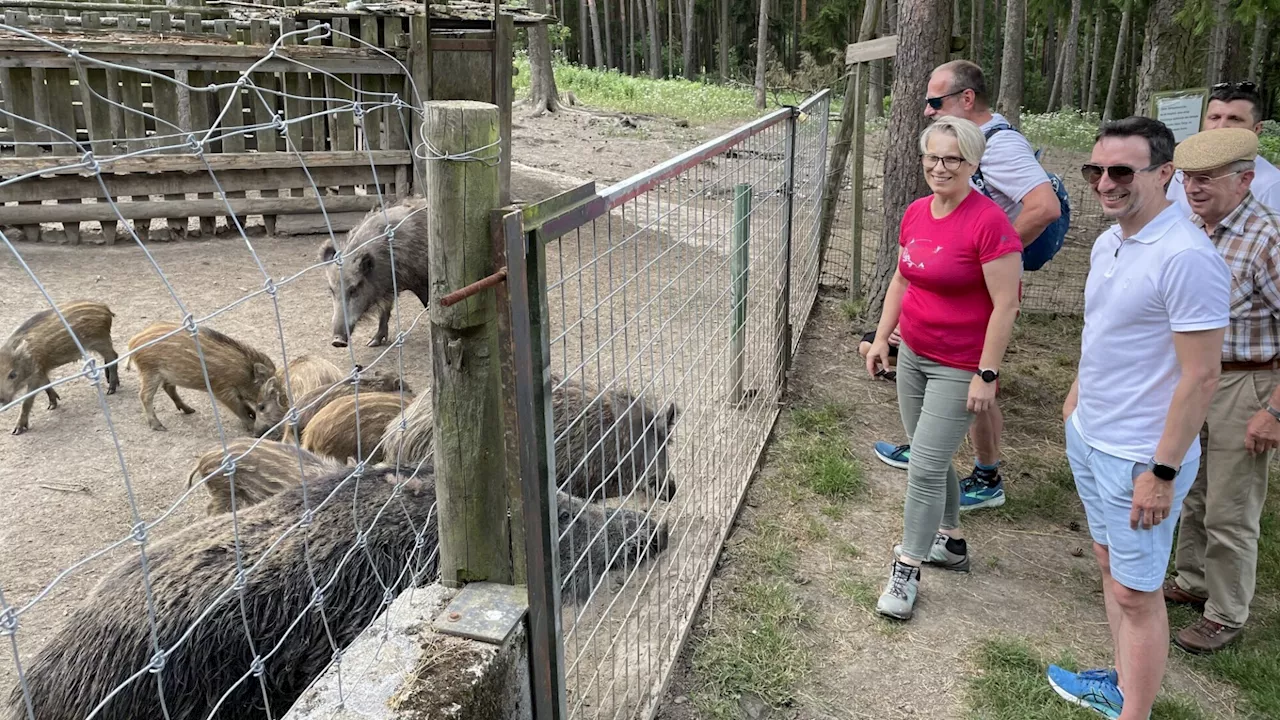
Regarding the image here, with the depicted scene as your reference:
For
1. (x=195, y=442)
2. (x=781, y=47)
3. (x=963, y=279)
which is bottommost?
(x=195, y=442)

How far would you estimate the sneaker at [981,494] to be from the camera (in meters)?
4.82

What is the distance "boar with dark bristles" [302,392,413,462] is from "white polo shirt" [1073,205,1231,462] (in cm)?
330

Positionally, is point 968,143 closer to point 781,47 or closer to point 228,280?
point 228,280

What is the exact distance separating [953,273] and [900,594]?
51.5 inches

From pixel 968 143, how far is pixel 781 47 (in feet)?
155

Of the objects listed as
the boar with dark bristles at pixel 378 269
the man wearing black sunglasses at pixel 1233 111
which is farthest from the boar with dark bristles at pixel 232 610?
the boar with dark bristles at pixel 378 269

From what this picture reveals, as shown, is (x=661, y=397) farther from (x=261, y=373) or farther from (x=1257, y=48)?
(x=1257, y=48)

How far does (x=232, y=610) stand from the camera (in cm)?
300

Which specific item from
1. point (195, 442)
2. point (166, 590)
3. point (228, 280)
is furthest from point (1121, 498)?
point (228, 280)

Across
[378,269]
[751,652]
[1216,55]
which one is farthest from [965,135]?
[1216,55]

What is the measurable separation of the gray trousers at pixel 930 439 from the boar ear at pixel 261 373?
3.88 m

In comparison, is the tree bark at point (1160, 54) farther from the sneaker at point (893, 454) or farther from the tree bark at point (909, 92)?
the sneaker at point (893, 454)

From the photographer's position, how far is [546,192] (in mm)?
11250

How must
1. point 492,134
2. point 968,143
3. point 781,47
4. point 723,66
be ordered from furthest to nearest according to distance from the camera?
point 781,47 → point 723,66 → point 968,143 → point 492,134
